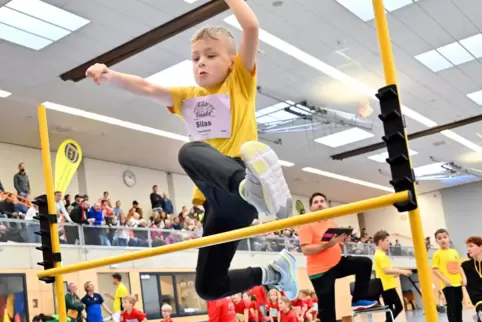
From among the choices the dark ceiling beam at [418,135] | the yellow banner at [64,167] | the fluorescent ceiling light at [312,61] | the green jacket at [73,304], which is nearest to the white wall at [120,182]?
the dark ceiling beam at [418,135]

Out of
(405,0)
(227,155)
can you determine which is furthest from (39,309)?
(227,155)

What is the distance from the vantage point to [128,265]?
44.5 ft

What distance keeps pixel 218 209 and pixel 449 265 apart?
4679mm

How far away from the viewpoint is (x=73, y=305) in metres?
10.4

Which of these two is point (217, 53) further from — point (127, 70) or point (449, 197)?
point (449, 197)

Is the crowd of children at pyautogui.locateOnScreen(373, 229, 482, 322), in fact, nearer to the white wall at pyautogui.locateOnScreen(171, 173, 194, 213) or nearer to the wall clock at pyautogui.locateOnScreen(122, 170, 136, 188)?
the wall clock at pyautogui.locateOnScreen(122, 170, 136, 188)

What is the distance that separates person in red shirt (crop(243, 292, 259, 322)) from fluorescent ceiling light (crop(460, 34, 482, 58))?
648cm

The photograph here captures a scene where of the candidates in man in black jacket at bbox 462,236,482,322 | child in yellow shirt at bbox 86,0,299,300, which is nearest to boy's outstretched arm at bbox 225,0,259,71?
child in yellow shirt at bbox 86,0,299,300

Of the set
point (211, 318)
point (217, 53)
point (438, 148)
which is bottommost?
point (211, 318)

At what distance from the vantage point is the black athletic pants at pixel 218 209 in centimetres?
270

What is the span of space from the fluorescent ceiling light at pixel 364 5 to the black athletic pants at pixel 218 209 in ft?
26.2

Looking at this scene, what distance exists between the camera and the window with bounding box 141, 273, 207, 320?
1383cm

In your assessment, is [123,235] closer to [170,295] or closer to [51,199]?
[170,295]

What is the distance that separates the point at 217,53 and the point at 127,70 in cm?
933
